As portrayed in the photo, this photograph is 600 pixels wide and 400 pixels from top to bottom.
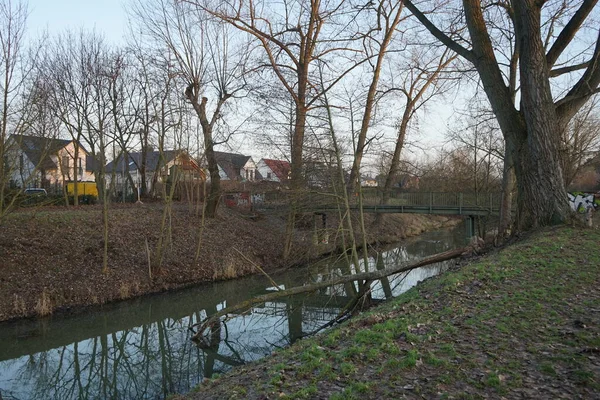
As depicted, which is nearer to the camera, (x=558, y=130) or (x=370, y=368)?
(x=370, y=368)

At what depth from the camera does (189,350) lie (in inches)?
436

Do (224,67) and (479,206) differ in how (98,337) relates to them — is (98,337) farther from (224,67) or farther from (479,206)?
(479,206)

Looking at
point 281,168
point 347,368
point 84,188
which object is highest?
point 281,168

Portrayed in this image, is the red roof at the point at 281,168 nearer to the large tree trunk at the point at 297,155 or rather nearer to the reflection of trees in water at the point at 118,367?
the large tree trunk at the point at 297,155

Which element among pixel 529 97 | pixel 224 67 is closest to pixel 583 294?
pixel 529 97

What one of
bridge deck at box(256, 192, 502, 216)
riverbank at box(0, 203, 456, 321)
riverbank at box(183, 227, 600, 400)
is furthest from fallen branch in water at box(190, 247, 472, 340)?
bridge deck at box(256, 192, 502, 216)

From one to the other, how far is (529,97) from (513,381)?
9274 mm

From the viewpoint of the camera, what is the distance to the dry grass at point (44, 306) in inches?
540

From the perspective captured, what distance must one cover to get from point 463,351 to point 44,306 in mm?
12649

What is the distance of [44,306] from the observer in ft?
45.2

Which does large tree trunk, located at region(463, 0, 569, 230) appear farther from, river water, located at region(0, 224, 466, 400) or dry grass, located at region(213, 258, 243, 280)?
dry grass, located at region(213, 258, 243, 280)

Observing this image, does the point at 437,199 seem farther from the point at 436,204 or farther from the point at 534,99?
the point at 534,99

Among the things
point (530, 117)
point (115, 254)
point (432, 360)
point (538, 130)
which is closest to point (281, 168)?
point (115, 254)

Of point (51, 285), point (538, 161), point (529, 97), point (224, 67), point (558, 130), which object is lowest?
point (51, 285)
